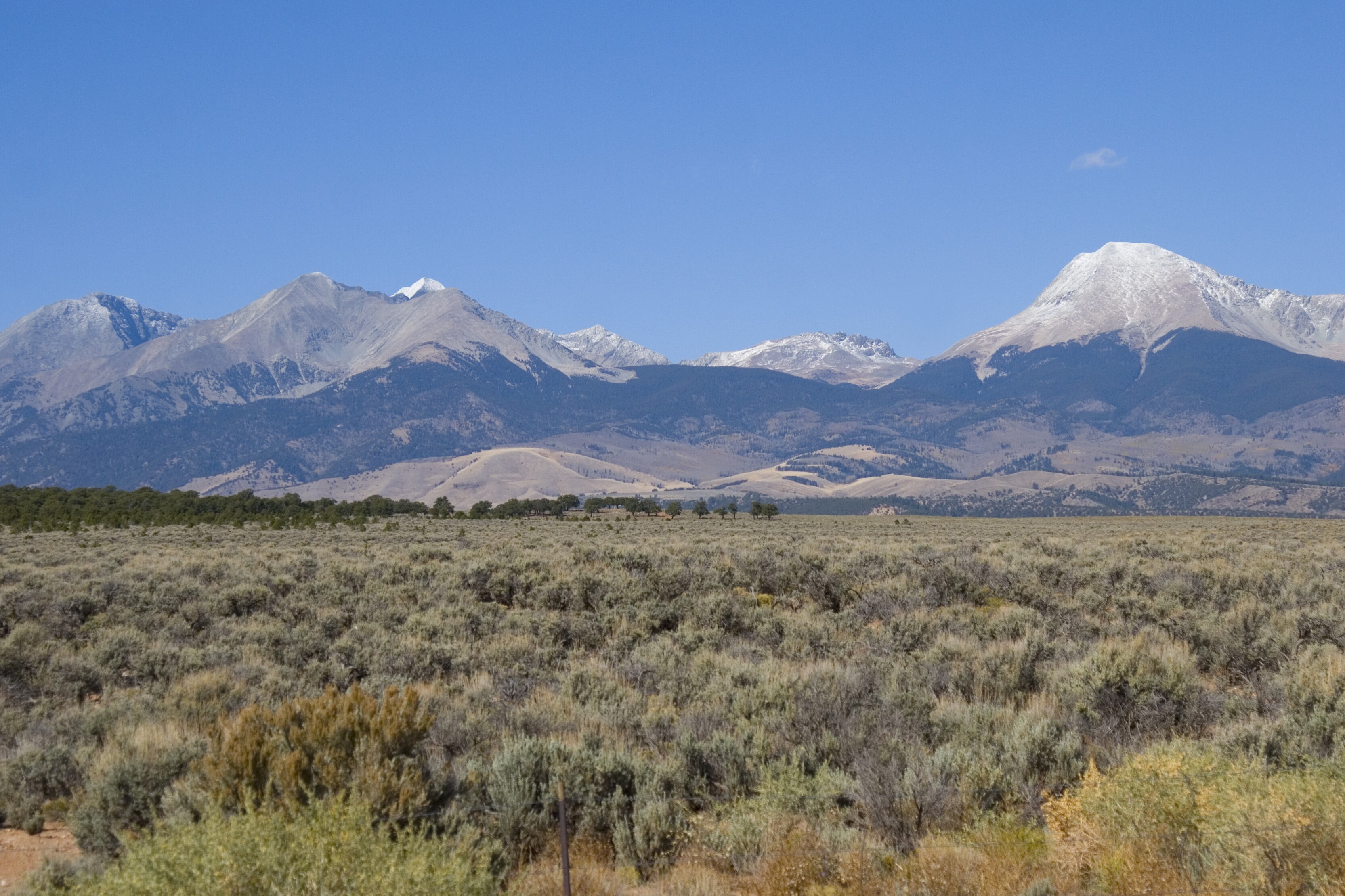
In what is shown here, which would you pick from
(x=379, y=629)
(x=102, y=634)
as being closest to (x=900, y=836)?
(x=379, y=629)

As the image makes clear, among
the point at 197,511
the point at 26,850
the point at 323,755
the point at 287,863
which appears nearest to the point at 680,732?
the point at 323,755

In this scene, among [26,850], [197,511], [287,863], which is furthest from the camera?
[197,511]

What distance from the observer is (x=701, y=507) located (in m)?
84.0

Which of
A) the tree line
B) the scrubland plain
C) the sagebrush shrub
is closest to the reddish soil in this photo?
the scrubland plain

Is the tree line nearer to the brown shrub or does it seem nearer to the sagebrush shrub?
the brown shrub

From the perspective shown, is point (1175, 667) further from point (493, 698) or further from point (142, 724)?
point (142, 724)

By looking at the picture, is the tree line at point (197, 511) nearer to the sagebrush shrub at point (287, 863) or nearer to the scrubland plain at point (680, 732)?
the scrubland plain at point (680, 732)

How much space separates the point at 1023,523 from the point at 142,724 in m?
67.8

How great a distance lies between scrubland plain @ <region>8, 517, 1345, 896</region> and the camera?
5.59 m

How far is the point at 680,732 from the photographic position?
831cm

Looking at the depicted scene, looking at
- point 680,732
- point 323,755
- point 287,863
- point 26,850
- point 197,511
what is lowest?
point 26,850

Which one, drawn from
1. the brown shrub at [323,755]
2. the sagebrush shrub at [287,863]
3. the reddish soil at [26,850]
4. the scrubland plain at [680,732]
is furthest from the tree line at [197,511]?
the sagebrush shrub at [287,863]

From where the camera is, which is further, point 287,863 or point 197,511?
point 197,511

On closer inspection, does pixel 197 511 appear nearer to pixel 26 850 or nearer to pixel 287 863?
pixel 26 850
